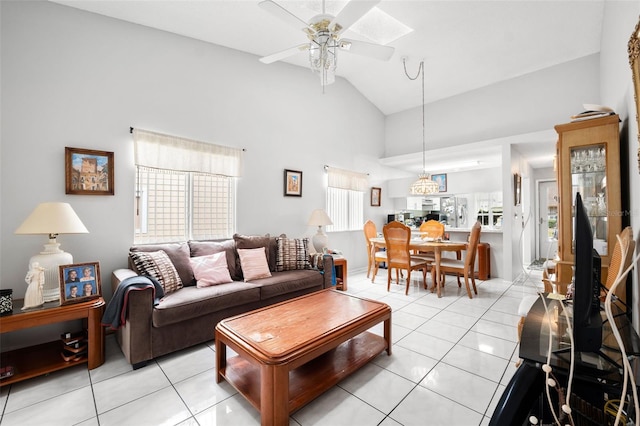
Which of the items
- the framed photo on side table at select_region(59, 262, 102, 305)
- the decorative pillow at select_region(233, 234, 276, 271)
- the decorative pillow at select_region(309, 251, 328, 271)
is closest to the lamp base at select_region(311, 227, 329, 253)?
the decorative pillow at select_region(309, 251, 328, 271)

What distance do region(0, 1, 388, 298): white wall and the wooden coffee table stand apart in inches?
72.1

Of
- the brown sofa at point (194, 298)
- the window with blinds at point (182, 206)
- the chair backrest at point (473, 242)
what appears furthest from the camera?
the chair backrest at point (473, 242)

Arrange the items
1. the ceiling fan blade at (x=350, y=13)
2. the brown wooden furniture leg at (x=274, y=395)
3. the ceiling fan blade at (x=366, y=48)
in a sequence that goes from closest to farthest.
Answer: the brown wooden furniture leg at (x=274, y=395), the ceiling fan blade at (x=350, y=13), the ceiling fan blade at (x=366, y=48)

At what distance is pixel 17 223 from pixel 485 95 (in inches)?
268

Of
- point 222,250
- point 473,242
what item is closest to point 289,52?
point 222,250

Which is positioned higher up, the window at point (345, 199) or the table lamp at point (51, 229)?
the window at point (345, 199)

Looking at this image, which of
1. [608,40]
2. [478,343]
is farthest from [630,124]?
[478,343]

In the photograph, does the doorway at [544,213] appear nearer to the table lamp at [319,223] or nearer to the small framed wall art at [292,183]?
the table lamp at [319,223]

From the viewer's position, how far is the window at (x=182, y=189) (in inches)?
123

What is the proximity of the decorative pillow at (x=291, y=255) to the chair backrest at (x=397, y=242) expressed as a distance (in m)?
1.30

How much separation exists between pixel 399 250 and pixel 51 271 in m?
3.95

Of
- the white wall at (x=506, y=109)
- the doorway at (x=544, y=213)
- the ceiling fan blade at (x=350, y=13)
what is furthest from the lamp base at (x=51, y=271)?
the doorway at (x=544, y=213)

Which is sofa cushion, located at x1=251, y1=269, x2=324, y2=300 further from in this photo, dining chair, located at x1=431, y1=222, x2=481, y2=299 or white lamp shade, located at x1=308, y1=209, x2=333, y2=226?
dining chair, located at x1=431, y1=222, x2=481, y2=299

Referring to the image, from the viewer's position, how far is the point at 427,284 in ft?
15.7
